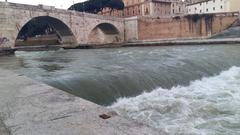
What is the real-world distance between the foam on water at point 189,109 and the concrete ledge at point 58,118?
194cm

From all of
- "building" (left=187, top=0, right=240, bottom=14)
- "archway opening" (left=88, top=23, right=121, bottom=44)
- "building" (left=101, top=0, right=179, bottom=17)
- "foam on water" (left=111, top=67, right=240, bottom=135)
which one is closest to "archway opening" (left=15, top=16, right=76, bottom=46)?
"archway opening" (left=88, top=23, right=121, bottom=44)

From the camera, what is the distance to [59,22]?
28109 mm

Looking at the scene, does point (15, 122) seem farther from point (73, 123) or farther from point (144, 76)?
point (144, 76)

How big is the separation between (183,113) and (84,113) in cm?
300

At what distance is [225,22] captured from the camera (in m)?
37.0

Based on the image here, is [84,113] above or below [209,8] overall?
below

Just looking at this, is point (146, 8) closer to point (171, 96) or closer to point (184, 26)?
point (184, 26)

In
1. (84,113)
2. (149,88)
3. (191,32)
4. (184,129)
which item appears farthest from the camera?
(191,32)

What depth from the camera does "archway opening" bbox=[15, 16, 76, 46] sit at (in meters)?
29.2

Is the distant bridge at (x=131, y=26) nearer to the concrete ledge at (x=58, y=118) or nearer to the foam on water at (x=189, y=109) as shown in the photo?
the foam on water at (x=189, y=109)

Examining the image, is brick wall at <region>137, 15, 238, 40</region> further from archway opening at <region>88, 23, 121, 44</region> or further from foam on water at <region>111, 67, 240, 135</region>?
foam on water at <region>111, 67, 240, 135</region>

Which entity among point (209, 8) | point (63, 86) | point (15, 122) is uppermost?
point (209, 8)

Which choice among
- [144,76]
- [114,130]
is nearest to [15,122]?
[114,130]

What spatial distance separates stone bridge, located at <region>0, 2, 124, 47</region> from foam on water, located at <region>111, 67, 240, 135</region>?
767 inches
